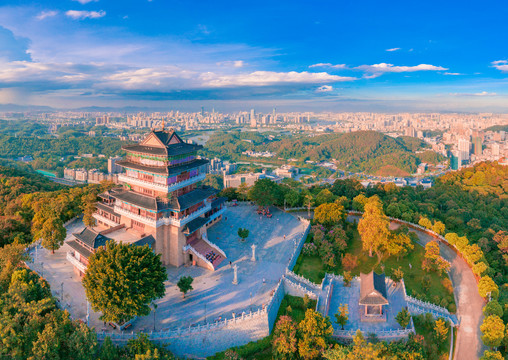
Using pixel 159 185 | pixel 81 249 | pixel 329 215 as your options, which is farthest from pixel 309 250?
pixel 81 249

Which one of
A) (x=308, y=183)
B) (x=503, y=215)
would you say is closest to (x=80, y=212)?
(x=503, y=215)

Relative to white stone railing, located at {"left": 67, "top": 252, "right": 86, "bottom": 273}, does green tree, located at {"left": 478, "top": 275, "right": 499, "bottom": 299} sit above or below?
below

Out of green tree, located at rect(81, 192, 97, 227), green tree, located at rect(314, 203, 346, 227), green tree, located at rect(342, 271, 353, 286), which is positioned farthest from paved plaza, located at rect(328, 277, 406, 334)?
green tree, located at rect(81, 192, 97, 227)

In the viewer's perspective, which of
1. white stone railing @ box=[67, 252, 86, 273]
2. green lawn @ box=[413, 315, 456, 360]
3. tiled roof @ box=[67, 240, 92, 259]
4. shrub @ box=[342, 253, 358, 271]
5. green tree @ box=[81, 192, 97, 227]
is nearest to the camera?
green lawn @ box=[413, 315, 456, 360]

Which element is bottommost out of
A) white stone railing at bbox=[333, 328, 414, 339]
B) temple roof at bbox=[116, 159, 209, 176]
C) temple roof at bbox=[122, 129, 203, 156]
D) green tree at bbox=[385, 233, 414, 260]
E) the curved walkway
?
the curved walkway

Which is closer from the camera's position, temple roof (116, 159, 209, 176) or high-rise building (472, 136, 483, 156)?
temple roof (116, 159, 209, 176)

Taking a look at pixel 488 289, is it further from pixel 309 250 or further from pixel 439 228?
pixel 309 250

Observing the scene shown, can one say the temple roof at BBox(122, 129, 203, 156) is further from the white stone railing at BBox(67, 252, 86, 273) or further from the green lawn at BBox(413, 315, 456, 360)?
the green lawn at BBox(413, 315, 456, 360)
